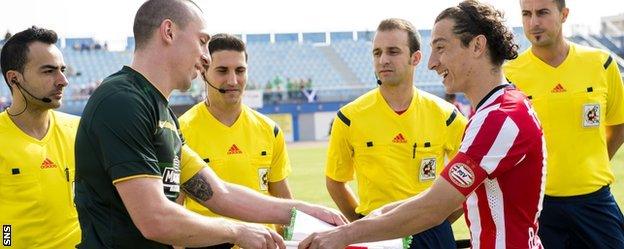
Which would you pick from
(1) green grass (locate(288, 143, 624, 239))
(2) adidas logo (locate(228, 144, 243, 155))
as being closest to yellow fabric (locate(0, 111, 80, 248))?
(2) adidas logo (locate(228, 144, 243, 155))

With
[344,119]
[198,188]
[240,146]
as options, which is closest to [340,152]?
[344,119]

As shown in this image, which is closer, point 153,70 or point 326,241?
point 153,70

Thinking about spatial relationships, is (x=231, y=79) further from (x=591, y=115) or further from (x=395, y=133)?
(x=591, y=115)

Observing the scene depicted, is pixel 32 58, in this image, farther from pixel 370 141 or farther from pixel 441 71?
pixel 441 71

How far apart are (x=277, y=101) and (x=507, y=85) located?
114 ft

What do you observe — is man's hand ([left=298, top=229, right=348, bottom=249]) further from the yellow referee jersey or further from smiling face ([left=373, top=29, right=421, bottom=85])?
smiling face ([left=373, top=29, right=421, bottom=85])

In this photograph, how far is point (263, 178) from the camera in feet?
19.4

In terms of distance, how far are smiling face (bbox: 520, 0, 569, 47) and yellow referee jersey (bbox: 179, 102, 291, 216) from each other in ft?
5.95

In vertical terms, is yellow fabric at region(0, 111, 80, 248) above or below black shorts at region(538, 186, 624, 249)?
above

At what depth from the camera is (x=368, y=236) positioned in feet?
13.1

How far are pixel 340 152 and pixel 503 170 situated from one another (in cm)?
234

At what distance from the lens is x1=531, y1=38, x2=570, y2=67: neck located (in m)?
6.05

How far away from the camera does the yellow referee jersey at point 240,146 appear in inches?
228

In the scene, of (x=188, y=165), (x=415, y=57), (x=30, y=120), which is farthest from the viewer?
(x=415, y=57)
